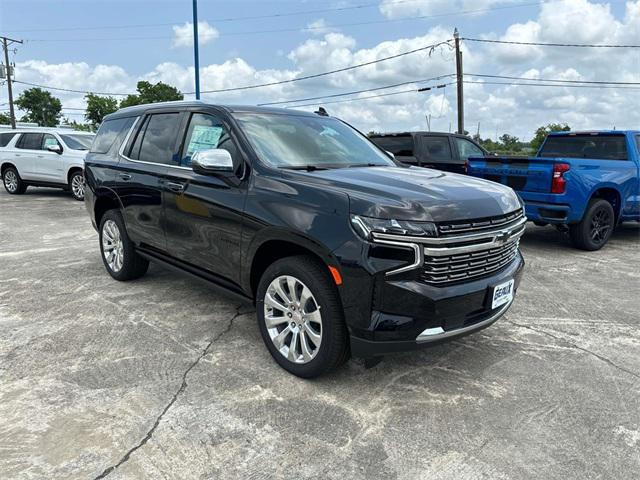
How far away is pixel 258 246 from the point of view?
3.44m

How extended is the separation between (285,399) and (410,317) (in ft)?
3.09

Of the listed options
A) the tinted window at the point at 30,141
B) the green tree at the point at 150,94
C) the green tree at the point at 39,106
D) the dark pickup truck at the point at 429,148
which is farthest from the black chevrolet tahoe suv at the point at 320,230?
the green tree at the point at 39,106

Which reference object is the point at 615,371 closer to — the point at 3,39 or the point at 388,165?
the point at 388,165

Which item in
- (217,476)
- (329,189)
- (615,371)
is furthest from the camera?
(615,371)

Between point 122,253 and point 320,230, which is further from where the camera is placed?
point 122,253

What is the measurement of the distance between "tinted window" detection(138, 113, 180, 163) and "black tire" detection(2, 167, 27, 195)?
11.5 meters

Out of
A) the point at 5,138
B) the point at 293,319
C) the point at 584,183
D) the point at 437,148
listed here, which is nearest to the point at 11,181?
the point at 5,138

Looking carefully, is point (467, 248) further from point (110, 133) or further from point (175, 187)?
point (110, 133)

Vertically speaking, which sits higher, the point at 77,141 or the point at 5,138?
the point at 5,138

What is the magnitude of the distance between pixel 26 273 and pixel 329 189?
4555 millimetres

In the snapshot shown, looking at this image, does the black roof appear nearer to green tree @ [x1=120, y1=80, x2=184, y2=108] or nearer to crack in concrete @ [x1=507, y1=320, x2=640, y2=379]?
crack in concrete @ [x1=507, y1=320, x2=640, y2=379]

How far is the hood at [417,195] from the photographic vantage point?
113 inches

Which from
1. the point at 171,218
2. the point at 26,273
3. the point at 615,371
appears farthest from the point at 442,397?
the point at 26,273

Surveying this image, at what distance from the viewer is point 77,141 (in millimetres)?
13000
